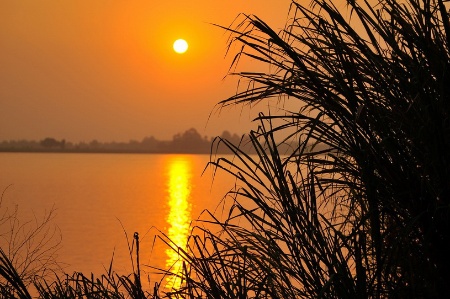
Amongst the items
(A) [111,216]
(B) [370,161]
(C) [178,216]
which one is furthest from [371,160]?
(A) [111,216]

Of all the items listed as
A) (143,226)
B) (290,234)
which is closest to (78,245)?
(143,226)

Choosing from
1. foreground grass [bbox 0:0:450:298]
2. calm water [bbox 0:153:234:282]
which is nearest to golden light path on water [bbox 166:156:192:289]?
calm water [bbox 0:153:234:282]

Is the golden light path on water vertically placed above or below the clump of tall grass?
below

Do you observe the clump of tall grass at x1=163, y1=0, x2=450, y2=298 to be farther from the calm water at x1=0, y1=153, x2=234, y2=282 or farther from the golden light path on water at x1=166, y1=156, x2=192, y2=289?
the golden light path on water at x1=166, y1=156, x2=192, y2=289

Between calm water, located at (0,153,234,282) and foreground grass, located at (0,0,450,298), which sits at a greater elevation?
foreground grass, located at (0,0,450,298)

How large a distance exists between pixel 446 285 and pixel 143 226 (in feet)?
109

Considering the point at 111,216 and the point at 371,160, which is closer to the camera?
the point at 371,160

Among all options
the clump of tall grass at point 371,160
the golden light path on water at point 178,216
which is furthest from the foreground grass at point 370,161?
the golden light path on water at point 178,216

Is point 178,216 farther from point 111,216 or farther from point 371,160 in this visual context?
point 371,160

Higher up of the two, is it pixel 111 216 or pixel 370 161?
pixel 370 161

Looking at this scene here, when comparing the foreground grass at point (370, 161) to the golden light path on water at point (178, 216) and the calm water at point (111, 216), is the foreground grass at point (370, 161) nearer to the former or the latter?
the calm water at point (111, 216)

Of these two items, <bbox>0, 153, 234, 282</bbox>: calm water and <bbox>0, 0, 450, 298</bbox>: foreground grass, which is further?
<bbox>0, 153, 234, 282</bbox>: calm water

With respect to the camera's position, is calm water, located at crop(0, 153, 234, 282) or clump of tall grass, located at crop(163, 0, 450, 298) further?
calm water, located at crop(0, 153, 234, 282)

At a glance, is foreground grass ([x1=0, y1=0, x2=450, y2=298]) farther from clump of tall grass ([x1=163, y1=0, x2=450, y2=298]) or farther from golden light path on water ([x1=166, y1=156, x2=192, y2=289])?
golden light path on water ([x1=166, y1=156, x2=192, y2=289])
